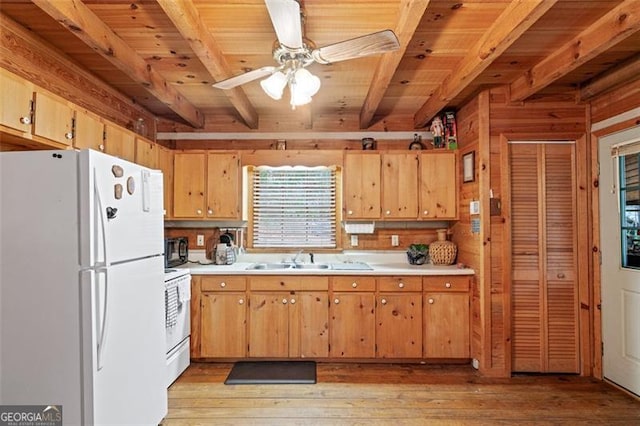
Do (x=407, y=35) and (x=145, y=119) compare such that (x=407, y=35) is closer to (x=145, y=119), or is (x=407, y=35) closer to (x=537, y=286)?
(x=537, y=286)

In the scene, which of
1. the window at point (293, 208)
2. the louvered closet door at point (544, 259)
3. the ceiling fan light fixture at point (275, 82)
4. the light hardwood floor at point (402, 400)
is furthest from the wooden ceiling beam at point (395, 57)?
the light hardwood floor at point (402, 400)

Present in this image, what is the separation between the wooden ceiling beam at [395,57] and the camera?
1.74 meters

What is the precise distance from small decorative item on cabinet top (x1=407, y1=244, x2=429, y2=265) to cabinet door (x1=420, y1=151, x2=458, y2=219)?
319 mm

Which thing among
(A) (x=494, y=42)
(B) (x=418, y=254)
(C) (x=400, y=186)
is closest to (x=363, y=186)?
(C) (x=400, y=186)

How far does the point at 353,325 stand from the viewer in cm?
314

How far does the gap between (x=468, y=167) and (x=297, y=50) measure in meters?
2.04

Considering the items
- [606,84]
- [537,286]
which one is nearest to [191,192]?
[537,286]

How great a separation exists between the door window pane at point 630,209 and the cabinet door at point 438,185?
4.05 ft

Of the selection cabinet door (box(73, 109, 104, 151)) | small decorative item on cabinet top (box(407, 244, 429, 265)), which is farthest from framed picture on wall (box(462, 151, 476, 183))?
cabinet door (box(73, 109, 104, 151))

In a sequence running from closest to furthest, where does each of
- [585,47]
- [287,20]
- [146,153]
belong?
[287,20]
[585,47]
[146,153]

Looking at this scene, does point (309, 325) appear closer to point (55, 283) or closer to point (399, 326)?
point (399, 326)

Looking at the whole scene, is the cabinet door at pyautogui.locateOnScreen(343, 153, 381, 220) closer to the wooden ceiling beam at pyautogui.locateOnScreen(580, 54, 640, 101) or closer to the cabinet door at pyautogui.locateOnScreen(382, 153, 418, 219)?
the cabinet door at pyautogui.locateOnScreen(382, 153, 418, 219)

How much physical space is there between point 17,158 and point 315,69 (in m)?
1.93

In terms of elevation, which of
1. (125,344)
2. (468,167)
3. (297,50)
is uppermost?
(297,50)
